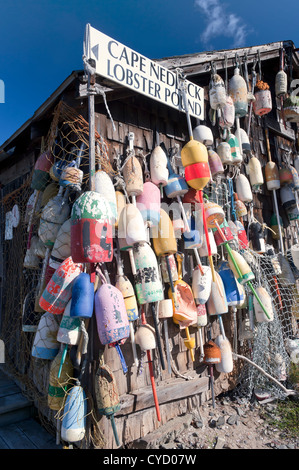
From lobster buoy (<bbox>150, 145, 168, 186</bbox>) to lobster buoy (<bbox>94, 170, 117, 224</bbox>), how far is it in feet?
1.72

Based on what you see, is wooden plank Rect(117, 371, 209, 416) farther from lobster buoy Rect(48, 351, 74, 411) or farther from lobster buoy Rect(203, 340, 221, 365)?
lobster buoy Rect(48, 351, 74, 411)

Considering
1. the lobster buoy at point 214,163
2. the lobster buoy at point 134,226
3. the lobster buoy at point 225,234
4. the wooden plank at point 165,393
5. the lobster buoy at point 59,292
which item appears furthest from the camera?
the lobster buoy at point 214,163

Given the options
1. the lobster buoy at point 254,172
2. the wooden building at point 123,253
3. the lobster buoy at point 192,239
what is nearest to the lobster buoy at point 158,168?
the wooden building at point 123,253

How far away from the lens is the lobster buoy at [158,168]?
104 inches

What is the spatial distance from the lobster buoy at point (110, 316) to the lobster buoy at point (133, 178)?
0.81m

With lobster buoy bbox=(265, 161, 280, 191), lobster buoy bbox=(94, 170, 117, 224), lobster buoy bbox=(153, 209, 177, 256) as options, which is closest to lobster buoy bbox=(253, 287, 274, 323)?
lobster buoy bbox=(153, 209, 177, 256)

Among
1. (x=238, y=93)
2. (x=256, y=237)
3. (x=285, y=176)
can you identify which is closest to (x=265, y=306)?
(x=256, y=237)

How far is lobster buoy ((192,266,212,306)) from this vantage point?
2715 mm

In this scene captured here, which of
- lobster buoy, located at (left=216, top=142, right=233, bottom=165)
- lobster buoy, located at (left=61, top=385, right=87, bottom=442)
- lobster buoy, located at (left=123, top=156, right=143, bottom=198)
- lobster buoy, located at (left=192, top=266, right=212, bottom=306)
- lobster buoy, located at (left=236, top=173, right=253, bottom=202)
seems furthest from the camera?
lobster buoy, located at (left=236, top=173, right=253, bottom=202)

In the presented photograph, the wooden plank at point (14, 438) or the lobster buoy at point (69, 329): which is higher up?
the lobster buoy at point (69, 329)

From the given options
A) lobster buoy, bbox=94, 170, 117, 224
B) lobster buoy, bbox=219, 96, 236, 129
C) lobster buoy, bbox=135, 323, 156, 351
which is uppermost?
lobster buoy, bbox=219, 96, 236, 129

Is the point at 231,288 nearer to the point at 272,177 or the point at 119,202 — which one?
the point at 119,202

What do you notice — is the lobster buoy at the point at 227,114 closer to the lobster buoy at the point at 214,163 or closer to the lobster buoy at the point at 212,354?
the lobster buoy at the point at 214,163
